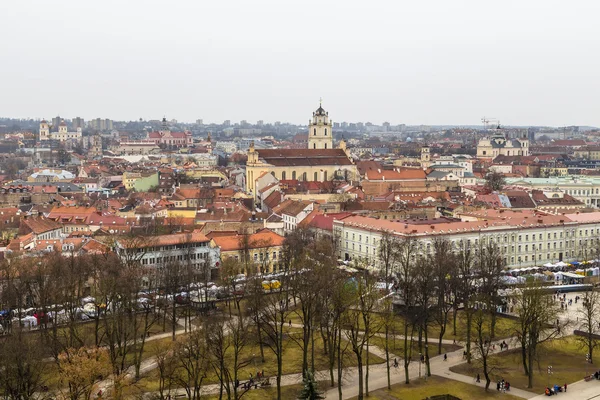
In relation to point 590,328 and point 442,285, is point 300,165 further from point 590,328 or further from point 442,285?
point 590,328

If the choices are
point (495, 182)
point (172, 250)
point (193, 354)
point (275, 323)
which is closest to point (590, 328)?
point (275, 323)

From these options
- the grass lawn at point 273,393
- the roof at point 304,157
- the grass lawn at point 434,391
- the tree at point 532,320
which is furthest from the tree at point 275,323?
the roof at point 304,157

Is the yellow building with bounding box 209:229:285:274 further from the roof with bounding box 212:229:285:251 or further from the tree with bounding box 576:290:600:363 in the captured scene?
the tree with bounding box 576:290:600:363

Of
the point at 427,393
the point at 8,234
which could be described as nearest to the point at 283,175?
the point at 8,234

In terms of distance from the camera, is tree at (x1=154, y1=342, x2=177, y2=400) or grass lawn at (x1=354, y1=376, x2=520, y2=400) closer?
tree at (x1=154, y1=342, x2=177, y2=400)

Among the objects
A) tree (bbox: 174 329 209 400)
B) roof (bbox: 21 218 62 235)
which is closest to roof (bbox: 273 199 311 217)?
roof (bbox: 21 218 62 235)

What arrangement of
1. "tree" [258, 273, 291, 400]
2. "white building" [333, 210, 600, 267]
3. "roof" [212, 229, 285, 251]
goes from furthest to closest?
"white building" [333, 210, 600, 267] → "roof" [212, 229, 285, 251] → "tree" [258, 273, 291, 400]
